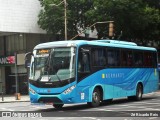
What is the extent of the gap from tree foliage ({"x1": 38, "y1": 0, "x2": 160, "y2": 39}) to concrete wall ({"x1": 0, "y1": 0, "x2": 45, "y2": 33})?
1.31 meters

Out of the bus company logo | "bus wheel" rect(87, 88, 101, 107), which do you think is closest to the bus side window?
"bus wheel" rect(87, 88, 101, 107)

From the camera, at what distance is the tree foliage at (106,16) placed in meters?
37.3

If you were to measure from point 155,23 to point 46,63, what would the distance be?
2433 centimetres

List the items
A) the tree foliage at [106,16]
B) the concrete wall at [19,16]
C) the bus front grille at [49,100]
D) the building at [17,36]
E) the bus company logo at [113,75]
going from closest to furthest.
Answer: the bus front grille at [49,100], the bus company logo at [113,75], the tree foliage at [106,16], the concrete wall at [19,16], the building at [17,36]

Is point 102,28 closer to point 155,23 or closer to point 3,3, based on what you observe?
point 155,23

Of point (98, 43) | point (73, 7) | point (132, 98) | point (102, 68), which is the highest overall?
point (73, 7)

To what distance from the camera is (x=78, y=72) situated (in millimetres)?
19375

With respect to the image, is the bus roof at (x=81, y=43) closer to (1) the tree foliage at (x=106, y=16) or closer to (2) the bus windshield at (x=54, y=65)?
(2) the bus windshield at (x=54, y=65)

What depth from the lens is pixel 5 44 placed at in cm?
4669

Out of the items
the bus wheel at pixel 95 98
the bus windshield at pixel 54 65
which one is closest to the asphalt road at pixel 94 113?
the bus wheel at pixel 95 98

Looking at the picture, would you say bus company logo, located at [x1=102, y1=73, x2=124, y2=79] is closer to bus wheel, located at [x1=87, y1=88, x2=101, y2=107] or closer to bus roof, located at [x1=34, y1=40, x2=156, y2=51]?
bus wheel, located at [x1=87, y1=88, x2=101, y2=107]

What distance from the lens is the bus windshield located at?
1903 cm

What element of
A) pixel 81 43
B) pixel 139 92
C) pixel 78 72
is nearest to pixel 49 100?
pixel 78 72

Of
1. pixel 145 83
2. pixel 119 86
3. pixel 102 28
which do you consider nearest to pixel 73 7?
pixel 102 28
